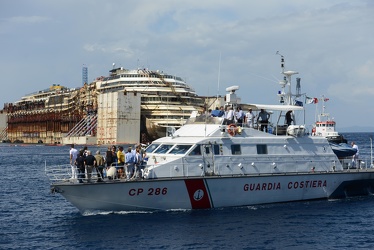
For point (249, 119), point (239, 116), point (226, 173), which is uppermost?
point (239, 116)

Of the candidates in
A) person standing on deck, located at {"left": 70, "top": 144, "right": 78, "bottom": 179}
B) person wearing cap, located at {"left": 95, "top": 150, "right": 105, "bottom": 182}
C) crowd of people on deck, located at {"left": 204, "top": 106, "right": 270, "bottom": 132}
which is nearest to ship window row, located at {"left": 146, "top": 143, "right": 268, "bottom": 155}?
crowd of people on deck, located at {"left": 204, "top": 106, "right": 270, "bottom": 132}

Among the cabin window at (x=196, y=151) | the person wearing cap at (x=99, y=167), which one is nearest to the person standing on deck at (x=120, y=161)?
the person wearing cap at (x=99, y=167)

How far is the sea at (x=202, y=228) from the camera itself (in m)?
18.7

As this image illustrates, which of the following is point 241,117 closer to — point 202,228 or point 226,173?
point 226,173

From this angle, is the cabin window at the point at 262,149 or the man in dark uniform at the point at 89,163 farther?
the cabin window at the point at 262,149

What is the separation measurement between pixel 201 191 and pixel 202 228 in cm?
275

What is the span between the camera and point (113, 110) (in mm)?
106625

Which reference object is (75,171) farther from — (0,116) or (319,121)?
(0,116)

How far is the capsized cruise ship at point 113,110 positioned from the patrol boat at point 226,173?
58.3m

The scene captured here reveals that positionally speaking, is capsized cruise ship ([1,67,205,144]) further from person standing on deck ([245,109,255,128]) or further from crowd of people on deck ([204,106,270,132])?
person standing on deck ([245,109,255,128])

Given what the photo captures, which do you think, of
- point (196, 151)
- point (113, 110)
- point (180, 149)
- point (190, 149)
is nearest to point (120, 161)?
point (180, 149)

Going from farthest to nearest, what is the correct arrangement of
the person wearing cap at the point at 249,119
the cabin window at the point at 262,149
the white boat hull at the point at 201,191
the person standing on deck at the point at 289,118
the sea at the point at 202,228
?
the person standing on deck at the point at 289,118 < the person wearing cap at the point at 249,119 < the cabin window at the point at 262,149 < the white boat hull at the point at 201,191 < the sea at the point at 202,228

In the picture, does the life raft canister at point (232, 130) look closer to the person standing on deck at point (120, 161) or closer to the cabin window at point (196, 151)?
the cabin window at point (196, 151)

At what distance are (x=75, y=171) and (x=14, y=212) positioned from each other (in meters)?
5.03
